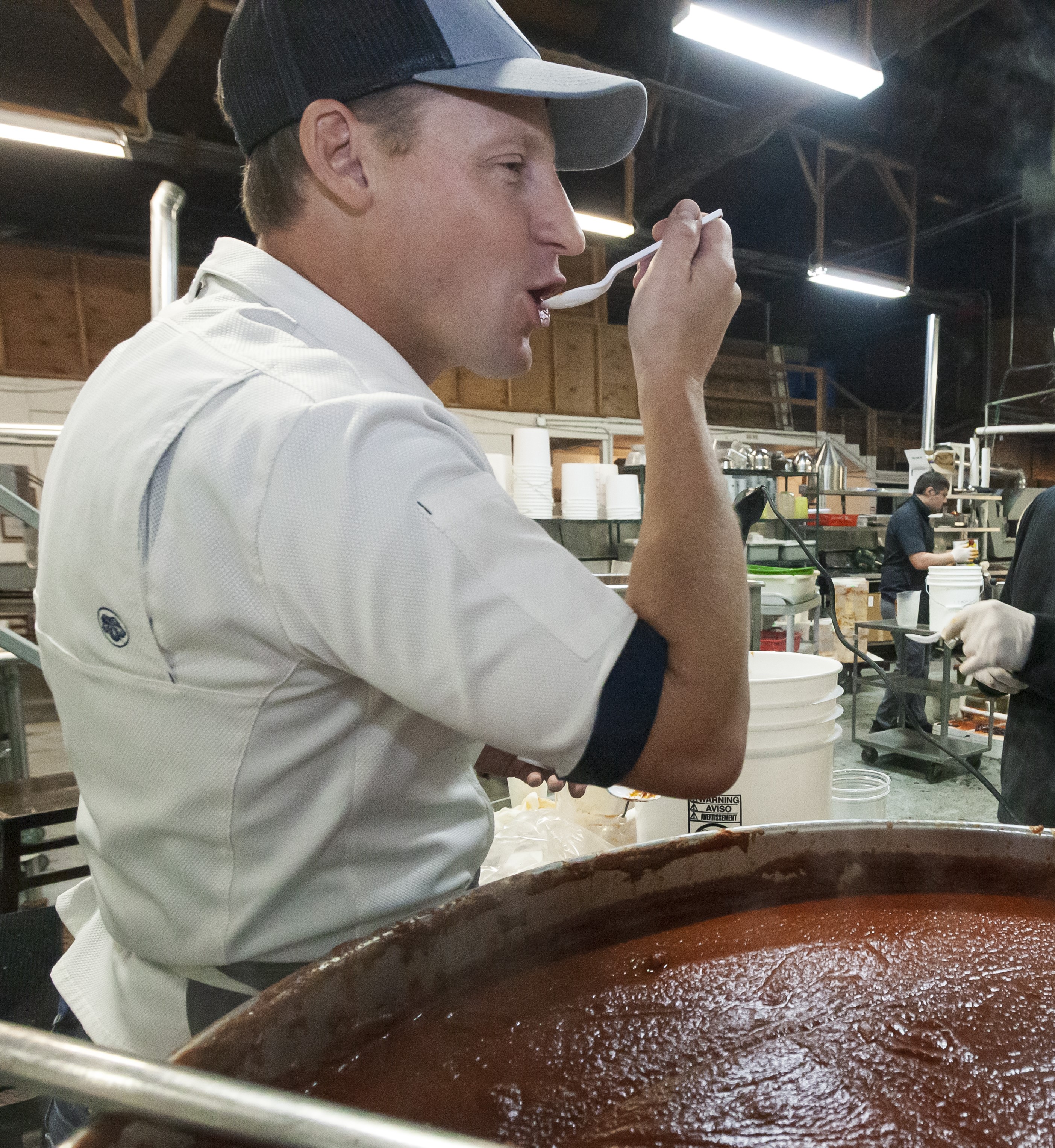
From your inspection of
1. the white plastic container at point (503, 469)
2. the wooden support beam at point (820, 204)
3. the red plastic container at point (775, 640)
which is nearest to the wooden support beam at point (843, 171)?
the wooden support beam at point (820, 204)

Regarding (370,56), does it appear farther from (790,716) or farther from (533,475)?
(533,475)

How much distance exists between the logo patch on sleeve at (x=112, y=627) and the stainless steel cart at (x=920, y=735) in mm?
3952

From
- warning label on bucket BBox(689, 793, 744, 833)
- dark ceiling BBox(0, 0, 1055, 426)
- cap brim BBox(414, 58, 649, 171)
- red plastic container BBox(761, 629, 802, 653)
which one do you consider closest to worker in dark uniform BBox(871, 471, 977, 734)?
red plastic container BBox(761, 629, 802, 653)

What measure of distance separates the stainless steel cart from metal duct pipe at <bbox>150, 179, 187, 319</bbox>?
11.8 feet

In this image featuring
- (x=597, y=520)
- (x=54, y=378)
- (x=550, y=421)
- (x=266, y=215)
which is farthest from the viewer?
(x=550, y=421)

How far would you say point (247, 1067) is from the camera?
567mm

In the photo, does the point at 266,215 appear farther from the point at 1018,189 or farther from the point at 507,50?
the point at 1018,189

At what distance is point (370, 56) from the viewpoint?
0.70 m

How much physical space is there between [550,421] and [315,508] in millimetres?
8803

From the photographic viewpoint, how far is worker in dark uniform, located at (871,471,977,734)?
4.96 meters

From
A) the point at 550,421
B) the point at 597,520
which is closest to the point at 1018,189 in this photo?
the point at 550,421

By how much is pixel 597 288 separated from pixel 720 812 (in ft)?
3.44

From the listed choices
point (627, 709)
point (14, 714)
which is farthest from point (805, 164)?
point (627, 709)

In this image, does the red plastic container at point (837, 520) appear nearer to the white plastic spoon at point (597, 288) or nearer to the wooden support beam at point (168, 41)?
the wooden support beam at point (168, 41)
